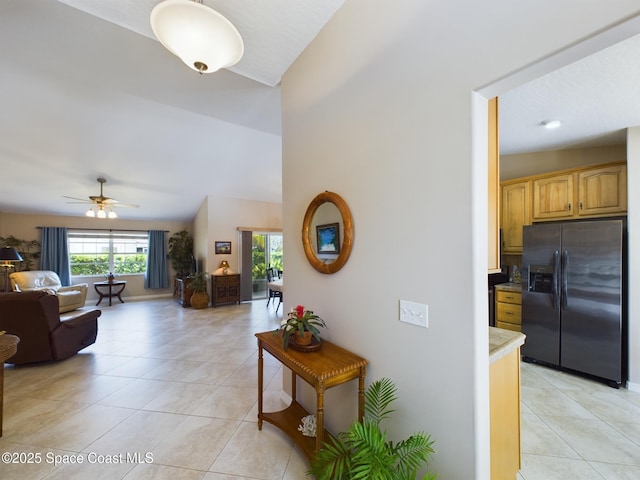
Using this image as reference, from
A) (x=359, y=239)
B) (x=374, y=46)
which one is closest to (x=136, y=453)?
(x=359, y=239)

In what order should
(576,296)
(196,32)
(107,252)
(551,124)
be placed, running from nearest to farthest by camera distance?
(196,32), (551,124), (576,296), (107,252)

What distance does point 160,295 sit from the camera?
25.4 ft

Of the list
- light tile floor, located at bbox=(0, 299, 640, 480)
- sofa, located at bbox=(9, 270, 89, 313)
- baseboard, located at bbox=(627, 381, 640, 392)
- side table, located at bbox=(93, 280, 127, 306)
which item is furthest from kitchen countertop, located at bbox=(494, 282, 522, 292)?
side table, located at bbox=(93, 280, 127, 306)

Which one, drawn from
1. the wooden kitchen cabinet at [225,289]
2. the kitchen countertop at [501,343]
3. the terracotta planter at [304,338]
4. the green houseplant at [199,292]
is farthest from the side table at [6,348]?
the wooden kitchen cabinet at [225,289]

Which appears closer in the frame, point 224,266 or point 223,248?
point 224,266

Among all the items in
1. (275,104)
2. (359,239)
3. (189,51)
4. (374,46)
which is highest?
(275,104)

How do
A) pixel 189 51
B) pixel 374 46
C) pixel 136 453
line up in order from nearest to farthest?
pixel 189 51, pixel 374 46, pixel 136 453

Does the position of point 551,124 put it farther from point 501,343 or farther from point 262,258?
point 262,258

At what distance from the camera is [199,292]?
6.31 m

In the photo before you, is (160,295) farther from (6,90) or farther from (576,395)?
(576,395)

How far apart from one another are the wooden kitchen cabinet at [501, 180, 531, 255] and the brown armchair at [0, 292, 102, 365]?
585 cm

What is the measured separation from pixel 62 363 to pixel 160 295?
4.67 meters

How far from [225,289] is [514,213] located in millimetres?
6010

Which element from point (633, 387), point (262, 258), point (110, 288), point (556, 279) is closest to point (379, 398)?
point (556, 279)
